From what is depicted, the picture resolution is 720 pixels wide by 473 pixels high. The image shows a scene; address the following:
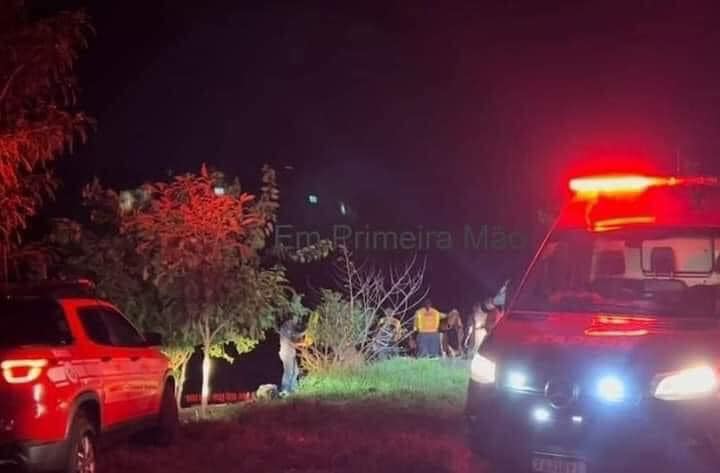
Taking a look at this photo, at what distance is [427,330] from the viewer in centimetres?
1944

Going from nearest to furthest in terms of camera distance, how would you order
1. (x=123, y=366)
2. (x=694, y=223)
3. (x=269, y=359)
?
(x=694, y=223)
(x=123, y=366)
(x=269, y=359)

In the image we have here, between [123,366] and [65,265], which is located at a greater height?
[65,265]

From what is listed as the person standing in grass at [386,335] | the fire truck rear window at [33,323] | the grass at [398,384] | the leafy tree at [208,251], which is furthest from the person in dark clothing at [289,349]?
the fire truck rear window at [33,323]

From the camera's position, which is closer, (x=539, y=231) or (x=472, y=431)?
(x=472, y=431)

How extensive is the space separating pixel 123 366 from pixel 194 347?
6677mm

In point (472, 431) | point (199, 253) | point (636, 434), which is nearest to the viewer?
point (636, 434)

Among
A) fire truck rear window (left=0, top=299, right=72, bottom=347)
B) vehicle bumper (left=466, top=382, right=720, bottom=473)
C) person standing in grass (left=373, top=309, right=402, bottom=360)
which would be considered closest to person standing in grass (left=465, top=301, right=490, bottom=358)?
person standing in grass (left=373, top=309, right=402, bottom=360)

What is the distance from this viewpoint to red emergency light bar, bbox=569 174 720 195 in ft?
24.4

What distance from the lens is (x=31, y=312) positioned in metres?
7.48

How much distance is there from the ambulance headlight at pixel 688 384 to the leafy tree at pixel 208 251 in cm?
863

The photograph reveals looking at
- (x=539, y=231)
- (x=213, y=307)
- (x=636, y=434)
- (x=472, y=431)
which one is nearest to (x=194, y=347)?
(x=213, y=307)

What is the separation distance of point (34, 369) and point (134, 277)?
24.9ft

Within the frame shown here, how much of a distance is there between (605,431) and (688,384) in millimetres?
565

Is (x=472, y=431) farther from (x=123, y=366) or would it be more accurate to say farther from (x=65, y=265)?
(x=65, y=265)
